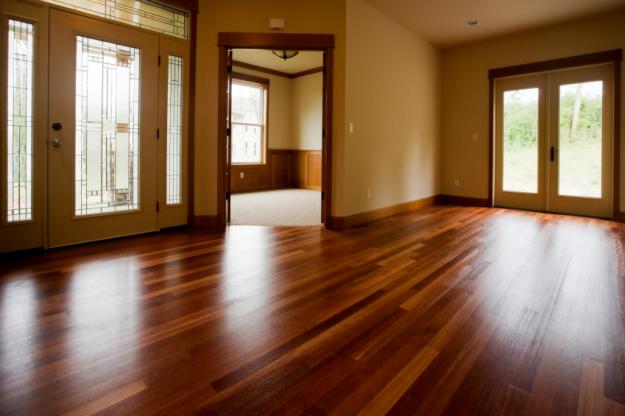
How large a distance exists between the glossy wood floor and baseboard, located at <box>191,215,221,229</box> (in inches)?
41.0

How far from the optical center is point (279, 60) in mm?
8617

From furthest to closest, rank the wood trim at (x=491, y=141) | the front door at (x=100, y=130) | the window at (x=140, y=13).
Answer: the wood trim at (x=491, y=141), the window at (x=140, y=13), the front door at (x=100, y=130)

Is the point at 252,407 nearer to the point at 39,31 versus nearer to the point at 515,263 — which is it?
the point at 515,263

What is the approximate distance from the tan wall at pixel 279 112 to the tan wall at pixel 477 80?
4.05m

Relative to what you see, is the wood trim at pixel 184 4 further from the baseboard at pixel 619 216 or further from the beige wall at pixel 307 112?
the baseboard at pixel 619 216

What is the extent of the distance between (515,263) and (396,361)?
2.08 m

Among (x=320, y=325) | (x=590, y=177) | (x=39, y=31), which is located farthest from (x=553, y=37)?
(x=39, y=31)

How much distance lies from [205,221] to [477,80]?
520 centimetres

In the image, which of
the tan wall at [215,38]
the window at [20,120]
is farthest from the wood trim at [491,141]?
the window at [20,120]

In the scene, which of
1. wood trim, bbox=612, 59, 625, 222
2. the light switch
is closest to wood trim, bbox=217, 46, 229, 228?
the light switch

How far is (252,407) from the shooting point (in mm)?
1369

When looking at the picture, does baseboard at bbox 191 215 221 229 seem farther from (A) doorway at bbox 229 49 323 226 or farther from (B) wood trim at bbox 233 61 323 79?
(B) wood trim at bbox 233 61 323 79

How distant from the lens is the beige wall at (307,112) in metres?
9.40

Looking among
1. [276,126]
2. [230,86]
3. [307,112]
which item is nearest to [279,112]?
[276,126]
